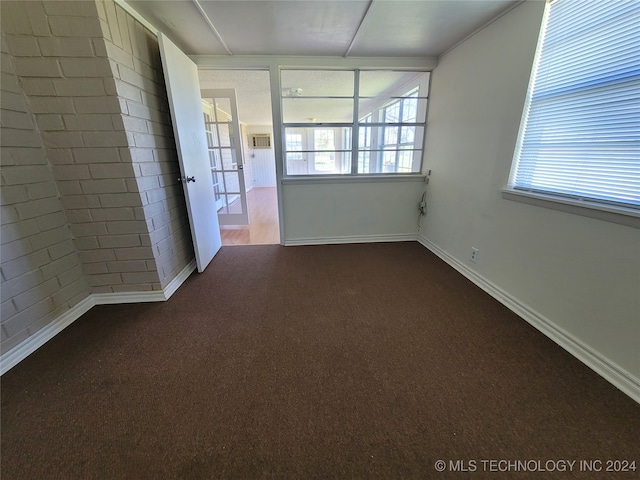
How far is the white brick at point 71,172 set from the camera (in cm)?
171

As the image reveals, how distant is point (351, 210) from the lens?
3291 millimetres

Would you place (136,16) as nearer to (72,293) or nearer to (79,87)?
(79,87)

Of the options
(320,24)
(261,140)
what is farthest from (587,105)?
(261,140)

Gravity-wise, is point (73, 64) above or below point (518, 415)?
above

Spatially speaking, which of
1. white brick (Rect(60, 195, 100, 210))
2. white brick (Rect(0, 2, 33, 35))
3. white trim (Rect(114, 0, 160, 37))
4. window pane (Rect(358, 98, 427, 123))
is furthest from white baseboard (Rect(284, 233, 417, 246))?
white brick (Rect(0, 2, 33, 35))

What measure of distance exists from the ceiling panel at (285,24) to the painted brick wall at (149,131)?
1.92 feet

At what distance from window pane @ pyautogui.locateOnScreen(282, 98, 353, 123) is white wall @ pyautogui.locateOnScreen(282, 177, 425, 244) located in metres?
1.13

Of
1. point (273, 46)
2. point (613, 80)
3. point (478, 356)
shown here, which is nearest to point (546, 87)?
point (613, 80)

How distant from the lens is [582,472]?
0.96 metres

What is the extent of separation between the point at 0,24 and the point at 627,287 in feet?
12.1

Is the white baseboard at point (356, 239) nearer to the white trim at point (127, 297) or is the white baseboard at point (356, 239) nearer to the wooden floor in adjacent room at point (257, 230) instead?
the wooden floor in adjacent room at point (257, 230)

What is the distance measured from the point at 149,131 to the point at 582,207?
3.00 m

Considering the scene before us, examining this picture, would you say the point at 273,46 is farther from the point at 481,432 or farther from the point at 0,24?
the point at 481,432

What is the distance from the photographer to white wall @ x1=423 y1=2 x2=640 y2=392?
133cm
